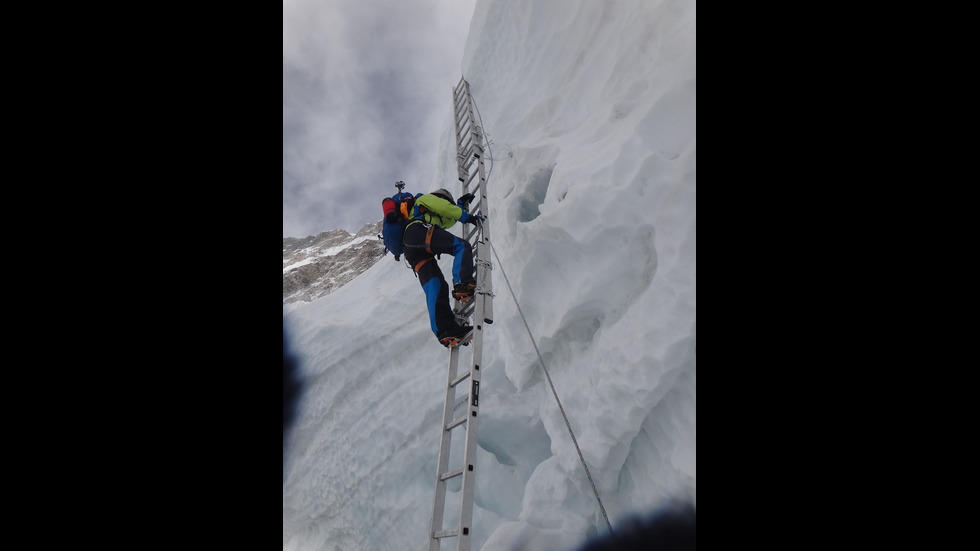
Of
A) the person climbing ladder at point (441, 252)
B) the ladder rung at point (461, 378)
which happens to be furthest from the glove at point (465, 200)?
the ladder rung at point (461, 378)

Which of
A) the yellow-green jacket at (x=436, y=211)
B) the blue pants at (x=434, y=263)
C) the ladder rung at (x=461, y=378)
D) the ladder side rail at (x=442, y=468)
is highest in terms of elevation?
the yellow-green jacket at (x=436, y=211)

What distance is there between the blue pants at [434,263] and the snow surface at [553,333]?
16.9 inches

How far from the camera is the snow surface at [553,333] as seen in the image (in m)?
2.68

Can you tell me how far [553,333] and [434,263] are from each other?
1026mm

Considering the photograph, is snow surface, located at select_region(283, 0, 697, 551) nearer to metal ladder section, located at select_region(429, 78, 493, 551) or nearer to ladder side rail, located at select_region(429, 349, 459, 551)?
metal ladder section, located at select_region(429, 78, 493, 551)

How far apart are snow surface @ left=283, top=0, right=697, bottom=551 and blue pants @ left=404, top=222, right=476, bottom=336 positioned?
1.41 ft

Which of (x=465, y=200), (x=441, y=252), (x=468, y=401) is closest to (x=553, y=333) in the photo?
(x=468, y=401)

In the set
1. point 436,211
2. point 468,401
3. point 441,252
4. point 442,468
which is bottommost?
point 442,468

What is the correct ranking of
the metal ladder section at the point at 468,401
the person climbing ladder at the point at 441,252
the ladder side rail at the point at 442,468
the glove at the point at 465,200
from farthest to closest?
1. the glove at the point at 465,200
2. the person climbing ladder at the point at 441,252
3. the ladder side rail at the point at 442,468
4. the metal ladder section at the point at 468,401

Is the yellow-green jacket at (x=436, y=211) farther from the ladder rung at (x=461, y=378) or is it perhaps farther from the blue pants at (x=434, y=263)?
the ladder rung at (x=461, y=378)

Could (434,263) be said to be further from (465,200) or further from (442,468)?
(442,468)

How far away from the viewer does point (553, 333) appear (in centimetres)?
338
